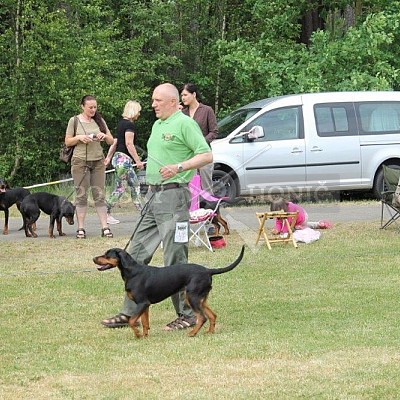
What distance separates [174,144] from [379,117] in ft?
35.5

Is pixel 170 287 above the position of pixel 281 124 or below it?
below

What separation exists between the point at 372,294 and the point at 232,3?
17212 mm

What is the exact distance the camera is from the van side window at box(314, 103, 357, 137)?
18594mm

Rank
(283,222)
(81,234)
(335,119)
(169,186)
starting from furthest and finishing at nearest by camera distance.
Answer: (335,119)
(81,234)
(283,222)
(169,186)

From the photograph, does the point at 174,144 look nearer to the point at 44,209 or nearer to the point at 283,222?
the point at 283,222

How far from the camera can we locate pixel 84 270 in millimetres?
11969

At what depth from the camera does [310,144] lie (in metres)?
18.4

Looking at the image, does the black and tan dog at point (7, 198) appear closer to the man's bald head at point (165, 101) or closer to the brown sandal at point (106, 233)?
the brown sandal at point (106, 233)

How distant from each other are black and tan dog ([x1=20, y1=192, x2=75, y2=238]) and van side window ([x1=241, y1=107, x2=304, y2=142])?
4.48 m

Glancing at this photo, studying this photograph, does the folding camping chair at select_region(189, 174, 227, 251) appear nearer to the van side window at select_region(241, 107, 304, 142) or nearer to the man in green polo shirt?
the man in green polo shirt

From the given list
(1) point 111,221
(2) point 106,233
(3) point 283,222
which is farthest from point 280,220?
(1) point 111,221

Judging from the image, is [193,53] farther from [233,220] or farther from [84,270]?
[84,270]

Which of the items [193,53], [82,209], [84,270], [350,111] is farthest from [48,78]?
[84,270]

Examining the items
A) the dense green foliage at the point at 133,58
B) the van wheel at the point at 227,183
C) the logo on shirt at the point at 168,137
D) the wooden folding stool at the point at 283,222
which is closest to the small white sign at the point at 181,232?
the logo on shirt at the point at 168,137
